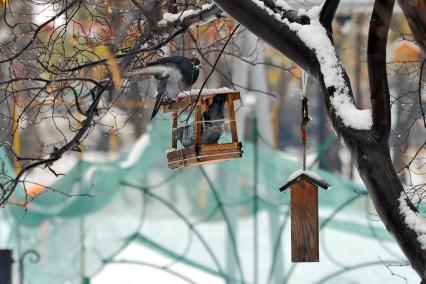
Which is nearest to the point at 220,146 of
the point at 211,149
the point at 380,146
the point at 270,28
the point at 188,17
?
the point at 211,149

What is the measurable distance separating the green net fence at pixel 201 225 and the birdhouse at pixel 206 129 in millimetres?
3627

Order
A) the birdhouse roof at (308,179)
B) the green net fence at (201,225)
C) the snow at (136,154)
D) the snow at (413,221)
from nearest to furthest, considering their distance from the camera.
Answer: the snow at (413,221) → the birdhouse roof at (308,179) → the green net fence at (201,225) → the snow at (136,154)

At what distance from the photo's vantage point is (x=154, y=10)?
20.1 feet

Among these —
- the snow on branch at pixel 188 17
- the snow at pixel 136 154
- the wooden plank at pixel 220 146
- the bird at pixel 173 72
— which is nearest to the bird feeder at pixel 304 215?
the wooden plank at pixel 220 146

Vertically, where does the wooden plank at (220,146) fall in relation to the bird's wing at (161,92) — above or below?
below

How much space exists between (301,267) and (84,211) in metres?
2.66

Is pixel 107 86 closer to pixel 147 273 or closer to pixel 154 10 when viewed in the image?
pixel 154 10

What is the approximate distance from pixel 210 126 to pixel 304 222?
3.86ft

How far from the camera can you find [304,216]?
6031mm

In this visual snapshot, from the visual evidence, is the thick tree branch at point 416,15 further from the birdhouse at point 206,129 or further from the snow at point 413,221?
the birdhouse at point 206,129

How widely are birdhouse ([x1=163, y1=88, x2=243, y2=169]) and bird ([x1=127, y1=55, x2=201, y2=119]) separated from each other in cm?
9

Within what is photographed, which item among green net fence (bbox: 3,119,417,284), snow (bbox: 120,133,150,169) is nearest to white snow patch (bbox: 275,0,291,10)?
green net fence (bbox: 3,119,417,284)

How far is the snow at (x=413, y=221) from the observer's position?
5.18 metres

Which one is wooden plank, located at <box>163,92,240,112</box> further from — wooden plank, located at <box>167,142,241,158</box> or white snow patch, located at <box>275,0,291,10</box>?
white snow patch, located at <box>275,0,291,10</box>
